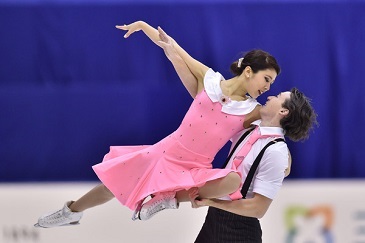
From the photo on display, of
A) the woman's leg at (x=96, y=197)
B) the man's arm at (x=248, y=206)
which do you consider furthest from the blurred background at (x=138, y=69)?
the man's arm at (x=248, y=206)

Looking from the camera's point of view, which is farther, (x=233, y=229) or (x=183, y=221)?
(x=183, y=221)

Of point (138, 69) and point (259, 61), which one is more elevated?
point (259, 61)

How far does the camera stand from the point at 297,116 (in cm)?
311

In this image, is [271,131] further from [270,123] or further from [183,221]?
[183,221]

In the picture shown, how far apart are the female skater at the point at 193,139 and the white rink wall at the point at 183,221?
2.88 ft

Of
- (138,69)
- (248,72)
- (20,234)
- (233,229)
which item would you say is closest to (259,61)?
(248,72)

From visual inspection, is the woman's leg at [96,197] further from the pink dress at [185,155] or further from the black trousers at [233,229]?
the black trousers at [233,229]

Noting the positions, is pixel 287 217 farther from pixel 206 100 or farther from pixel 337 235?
pixel 206 100

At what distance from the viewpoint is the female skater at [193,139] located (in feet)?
10.6

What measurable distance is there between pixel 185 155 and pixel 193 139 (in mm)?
83

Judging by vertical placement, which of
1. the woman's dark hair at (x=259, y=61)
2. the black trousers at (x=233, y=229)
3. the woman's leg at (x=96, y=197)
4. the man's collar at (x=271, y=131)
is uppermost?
the woman's dark hair at (x=259, y=61)

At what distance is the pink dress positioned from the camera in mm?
3232

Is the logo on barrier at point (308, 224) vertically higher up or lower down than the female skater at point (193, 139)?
lower down

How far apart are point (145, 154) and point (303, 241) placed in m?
1.34
